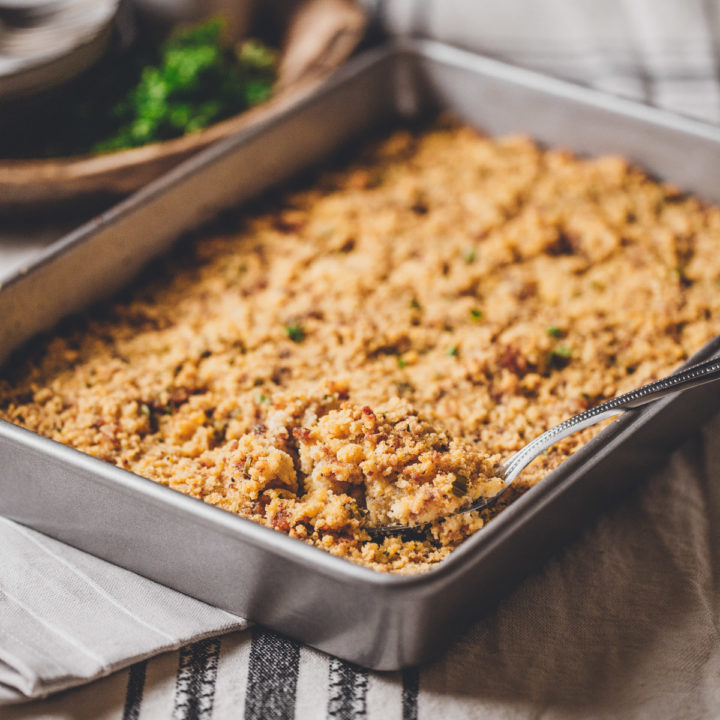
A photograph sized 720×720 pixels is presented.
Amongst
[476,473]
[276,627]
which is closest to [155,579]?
[276,627]

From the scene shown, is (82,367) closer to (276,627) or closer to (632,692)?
(276,627)

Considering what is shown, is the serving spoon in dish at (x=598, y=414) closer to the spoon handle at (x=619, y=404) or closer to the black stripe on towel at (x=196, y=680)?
the spoon handle at (x=619, y=404)

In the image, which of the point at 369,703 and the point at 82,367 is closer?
the point at 369,703

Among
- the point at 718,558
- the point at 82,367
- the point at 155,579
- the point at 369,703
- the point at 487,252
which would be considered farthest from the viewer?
the point at 487,252

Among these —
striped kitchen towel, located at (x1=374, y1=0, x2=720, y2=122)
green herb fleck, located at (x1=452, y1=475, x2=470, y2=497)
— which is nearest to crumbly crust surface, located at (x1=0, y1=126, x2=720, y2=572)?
green herb fleck, located at (x1=452, y1=475, x2=470, y2=497)

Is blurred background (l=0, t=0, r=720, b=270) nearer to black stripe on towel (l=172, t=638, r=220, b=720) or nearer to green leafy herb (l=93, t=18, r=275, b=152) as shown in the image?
green leafy herb (l=93, t=18, r=275, b=152)
